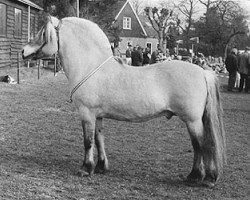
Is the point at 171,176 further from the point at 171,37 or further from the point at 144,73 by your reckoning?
the point at 171,37

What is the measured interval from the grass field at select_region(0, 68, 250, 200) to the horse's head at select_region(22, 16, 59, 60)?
1509 millimetres

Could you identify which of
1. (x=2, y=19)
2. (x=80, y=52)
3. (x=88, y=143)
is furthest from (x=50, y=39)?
(x=2, y=19)

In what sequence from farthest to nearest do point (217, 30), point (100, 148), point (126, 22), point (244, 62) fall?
point (126, 22), point (217, 30), point (244, 62), point (100, 148)

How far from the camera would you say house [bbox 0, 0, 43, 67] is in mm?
23375

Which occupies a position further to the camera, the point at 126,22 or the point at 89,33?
the point at 126,22

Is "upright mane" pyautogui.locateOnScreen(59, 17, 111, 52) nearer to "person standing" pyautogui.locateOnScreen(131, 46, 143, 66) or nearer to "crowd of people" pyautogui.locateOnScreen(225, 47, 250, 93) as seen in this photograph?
"crowd of people" pyautogui.locateOnScreen(225, 47, 250, 93)

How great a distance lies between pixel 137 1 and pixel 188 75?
81144 mm

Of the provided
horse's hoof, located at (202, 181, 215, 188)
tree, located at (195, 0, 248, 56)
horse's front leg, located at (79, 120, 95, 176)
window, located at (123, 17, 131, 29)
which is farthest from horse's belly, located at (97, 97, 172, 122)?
window, located at (123, 17, 131, 29)

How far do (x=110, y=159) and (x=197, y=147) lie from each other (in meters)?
1.75

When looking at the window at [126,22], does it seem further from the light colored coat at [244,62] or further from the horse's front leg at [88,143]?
the horse's front leg at [88,143]

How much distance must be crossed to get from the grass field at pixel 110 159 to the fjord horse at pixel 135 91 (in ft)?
1.28

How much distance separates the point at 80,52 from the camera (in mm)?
5621

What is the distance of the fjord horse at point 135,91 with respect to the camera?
17.4 feet

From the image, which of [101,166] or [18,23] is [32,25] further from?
[101,166]
